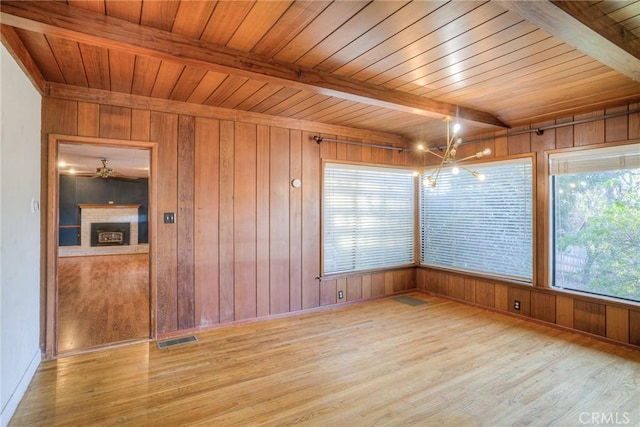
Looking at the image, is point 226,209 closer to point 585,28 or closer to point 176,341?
point 176,341

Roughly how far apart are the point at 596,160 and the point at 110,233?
11055mm

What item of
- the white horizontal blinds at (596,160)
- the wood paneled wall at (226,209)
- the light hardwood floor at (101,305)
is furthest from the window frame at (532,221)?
the light hardwood floor at (101,305)

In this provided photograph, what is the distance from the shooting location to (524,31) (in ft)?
6.87

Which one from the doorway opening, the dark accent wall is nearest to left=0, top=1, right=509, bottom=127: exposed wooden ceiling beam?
the doorway opening

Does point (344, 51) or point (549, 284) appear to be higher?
point (344, 51)

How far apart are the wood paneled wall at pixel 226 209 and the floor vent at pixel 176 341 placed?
0.51ft

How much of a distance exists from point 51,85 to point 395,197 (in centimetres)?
432

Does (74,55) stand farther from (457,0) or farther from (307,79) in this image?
(457,0)

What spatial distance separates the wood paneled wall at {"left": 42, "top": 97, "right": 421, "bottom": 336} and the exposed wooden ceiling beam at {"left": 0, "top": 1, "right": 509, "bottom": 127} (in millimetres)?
1433

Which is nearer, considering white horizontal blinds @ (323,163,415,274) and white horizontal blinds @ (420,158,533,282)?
white horizontal blinds @ (420,158,533,282)

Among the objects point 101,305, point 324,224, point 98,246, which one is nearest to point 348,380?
A: point 324,224

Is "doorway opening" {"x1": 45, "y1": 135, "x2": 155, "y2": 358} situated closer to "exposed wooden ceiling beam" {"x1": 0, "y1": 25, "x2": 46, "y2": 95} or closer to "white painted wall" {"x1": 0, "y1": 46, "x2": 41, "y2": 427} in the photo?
"white painted wall" {"x1": 0, "y1": 46, "x2": 41, "y2": 427}

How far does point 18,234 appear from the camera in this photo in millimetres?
2396

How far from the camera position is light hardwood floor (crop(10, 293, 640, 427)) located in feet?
7.36
